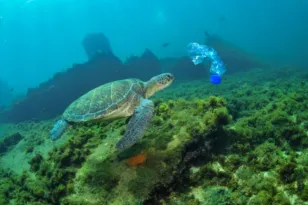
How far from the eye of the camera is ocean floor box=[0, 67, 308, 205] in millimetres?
4336

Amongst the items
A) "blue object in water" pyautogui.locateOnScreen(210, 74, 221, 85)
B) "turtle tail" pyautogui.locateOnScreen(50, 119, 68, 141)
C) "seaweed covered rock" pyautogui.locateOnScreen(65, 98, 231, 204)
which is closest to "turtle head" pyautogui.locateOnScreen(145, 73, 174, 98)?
"blue object in water" pyautogui.locateOnScreen(210, 74, 221, 85)

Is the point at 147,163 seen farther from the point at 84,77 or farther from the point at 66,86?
the point at 84,77

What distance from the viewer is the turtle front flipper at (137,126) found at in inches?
186

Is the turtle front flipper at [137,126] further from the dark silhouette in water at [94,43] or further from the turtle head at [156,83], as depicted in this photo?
the dark silhouette in water at [94,43]

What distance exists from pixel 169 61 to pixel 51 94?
49.4 feet

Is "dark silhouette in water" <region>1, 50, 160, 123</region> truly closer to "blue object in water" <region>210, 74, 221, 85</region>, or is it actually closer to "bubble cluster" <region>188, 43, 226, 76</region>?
"bubble cluster" <region>188, 43, 226, 76</region>

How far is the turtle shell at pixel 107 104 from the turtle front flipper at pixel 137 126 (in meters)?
0.68

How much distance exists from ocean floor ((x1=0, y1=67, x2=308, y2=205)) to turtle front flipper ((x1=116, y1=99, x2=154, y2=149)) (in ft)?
1.61

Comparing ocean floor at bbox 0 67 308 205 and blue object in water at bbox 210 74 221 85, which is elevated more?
blue object in water at bbox 210 74 221 85

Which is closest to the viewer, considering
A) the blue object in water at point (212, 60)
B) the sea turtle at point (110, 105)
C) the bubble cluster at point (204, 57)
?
the sea turtle at point (110, 105)

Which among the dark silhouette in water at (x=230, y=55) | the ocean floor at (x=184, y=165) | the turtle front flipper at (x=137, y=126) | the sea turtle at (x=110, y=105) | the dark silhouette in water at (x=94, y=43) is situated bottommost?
the dark silhouette in water at (x=230, y=55)

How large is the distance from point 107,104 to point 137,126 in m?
1.71

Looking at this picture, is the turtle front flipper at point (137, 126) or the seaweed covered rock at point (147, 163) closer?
the seaweed covered rock at point (147, 163)

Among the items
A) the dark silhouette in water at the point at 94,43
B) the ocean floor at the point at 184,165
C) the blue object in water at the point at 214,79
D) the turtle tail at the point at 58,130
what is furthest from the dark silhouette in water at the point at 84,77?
the blue object in water at the point at 214,79
